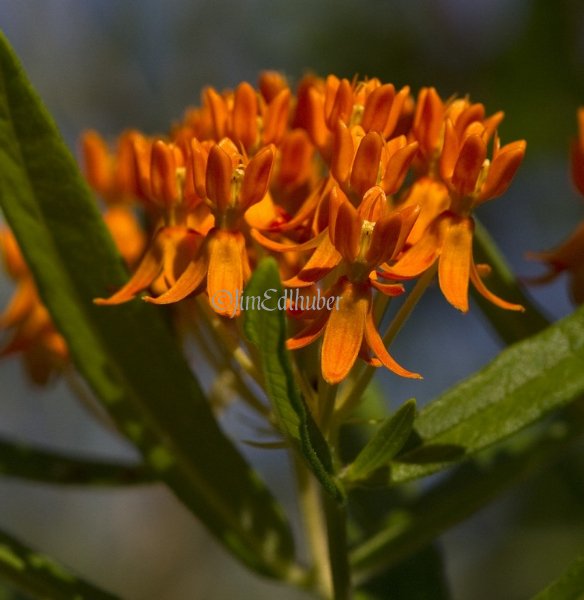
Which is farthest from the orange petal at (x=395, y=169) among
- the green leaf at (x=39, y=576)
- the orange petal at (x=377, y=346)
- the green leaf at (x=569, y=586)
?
the green leaf at (x=39, y=576)

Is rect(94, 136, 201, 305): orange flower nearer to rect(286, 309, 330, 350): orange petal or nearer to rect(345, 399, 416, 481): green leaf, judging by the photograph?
rect(286, 309, 330, 350): orange petal

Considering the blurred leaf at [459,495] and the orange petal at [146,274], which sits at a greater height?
the orange petal at [146,274]

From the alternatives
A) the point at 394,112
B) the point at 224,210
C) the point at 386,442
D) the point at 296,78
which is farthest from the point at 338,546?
the point at 296,78

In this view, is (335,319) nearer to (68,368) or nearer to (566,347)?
(566,347)

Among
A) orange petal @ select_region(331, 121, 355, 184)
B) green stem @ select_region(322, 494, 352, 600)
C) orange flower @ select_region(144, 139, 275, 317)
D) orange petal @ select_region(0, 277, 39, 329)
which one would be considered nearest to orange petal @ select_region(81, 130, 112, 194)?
orange petal @ select_region(0, 277, 39, 329)

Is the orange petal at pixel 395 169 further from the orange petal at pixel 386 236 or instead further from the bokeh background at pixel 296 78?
the bokeh background at pixel 296 78
